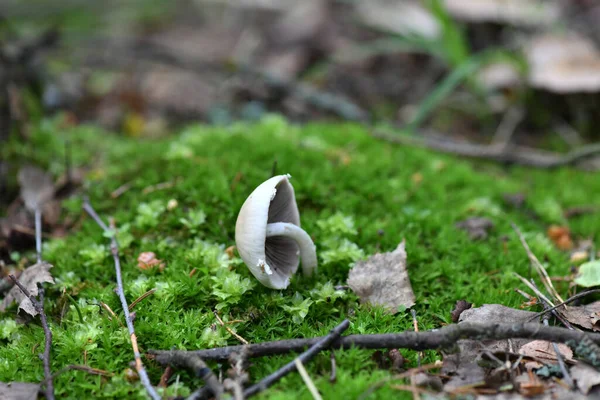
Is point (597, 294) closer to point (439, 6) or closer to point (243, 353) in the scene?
point (243, 353)

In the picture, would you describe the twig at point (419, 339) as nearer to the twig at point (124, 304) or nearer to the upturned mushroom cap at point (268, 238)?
the twig at point (124, 304)

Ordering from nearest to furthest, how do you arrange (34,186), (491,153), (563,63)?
(34,186)
(491,153)
(563,63)

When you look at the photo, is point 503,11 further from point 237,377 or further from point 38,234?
point 237,377

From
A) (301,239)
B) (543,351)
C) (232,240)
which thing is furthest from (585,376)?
(232,240)

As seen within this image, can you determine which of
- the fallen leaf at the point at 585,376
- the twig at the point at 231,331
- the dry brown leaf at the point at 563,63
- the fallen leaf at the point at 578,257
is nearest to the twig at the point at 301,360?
the twig at the point at 231,331

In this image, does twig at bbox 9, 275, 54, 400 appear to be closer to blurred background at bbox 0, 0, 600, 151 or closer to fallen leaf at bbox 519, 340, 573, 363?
fallen leaf at bbox 519, 340, 573, 363

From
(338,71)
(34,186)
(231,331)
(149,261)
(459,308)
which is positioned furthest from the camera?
(338,71)

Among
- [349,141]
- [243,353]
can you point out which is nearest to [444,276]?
[243,353]
